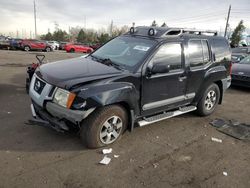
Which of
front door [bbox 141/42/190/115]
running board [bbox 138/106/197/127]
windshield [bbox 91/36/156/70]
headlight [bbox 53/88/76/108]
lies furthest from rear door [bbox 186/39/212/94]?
headlight [bbox 53/88/76/108]

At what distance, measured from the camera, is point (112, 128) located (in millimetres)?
4078

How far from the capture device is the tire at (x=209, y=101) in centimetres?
559

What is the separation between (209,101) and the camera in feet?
19.1

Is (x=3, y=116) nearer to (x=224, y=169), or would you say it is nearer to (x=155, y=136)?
(x=155, y=136)

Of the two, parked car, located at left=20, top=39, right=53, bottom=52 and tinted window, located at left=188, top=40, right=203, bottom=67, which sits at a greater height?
parked car, located at left=20, top=39, right=53, bottom=52

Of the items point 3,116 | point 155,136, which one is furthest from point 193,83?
point 3,116

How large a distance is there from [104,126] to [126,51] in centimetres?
160

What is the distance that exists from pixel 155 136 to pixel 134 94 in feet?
3.41

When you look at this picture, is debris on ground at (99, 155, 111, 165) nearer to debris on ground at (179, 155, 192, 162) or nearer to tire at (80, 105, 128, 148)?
tire at (80, 105, 128, 148)

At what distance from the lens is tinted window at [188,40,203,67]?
16.5ft

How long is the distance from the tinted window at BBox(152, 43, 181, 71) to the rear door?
0.29 meters

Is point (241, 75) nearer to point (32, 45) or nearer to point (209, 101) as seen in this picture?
point (209, 101)

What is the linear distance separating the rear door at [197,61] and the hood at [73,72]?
175cm

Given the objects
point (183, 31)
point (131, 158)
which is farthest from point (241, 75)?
point (131, 158)
